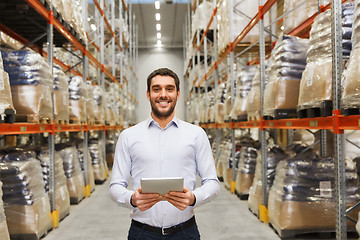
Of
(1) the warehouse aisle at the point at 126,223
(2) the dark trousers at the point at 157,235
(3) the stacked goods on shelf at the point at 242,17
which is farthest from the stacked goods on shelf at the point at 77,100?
(2) the dark trousers at the point at 157,235

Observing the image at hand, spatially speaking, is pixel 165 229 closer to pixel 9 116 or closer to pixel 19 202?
pixel 9 116

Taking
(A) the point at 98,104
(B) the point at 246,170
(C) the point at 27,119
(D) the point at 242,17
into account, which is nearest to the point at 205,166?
(C) the point at 27,119

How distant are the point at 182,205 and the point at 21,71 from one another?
3.28m

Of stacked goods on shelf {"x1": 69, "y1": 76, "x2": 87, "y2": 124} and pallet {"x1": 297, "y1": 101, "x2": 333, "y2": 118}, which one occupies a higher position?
stacked goods on shelf {"x1": 69, "y1": 76, "x2": 87, "y2": 124}

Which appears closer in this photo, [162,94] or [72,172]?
[162,94]

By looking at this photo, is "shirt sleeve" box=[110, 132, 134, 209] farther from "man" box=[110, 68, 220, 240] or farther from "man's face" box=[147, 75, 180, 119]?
"man's face" box=[147, 75, 180, 119]

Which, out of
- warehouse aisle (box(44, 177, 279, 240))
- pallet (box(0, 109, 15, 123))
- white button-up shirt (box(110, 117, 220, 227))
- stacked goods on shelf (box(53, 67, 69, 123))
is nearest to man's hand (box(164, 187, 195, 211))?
white button-up shirt (box(110, 117, 220, 227))

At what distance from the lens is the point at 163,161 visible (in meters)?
2.27

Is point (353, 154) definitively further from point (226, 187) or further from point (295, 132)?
point (226, 187)

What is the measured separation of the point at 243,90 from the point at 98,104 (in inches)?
163

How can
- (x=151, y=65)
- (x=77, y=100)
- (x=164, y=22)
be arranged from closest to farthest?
(x=77, y=100) → (x=164, y=22) → (x=151, y=65)

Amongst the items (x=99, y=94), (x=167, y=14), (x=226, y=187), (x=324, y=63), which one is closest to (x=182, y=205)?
(x=324, y=63)

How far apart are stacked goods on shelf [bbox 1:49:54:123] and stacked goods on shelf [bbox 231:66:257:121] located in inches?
141

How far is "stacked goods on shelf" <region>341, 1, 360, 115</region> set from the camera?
8.77 ft
